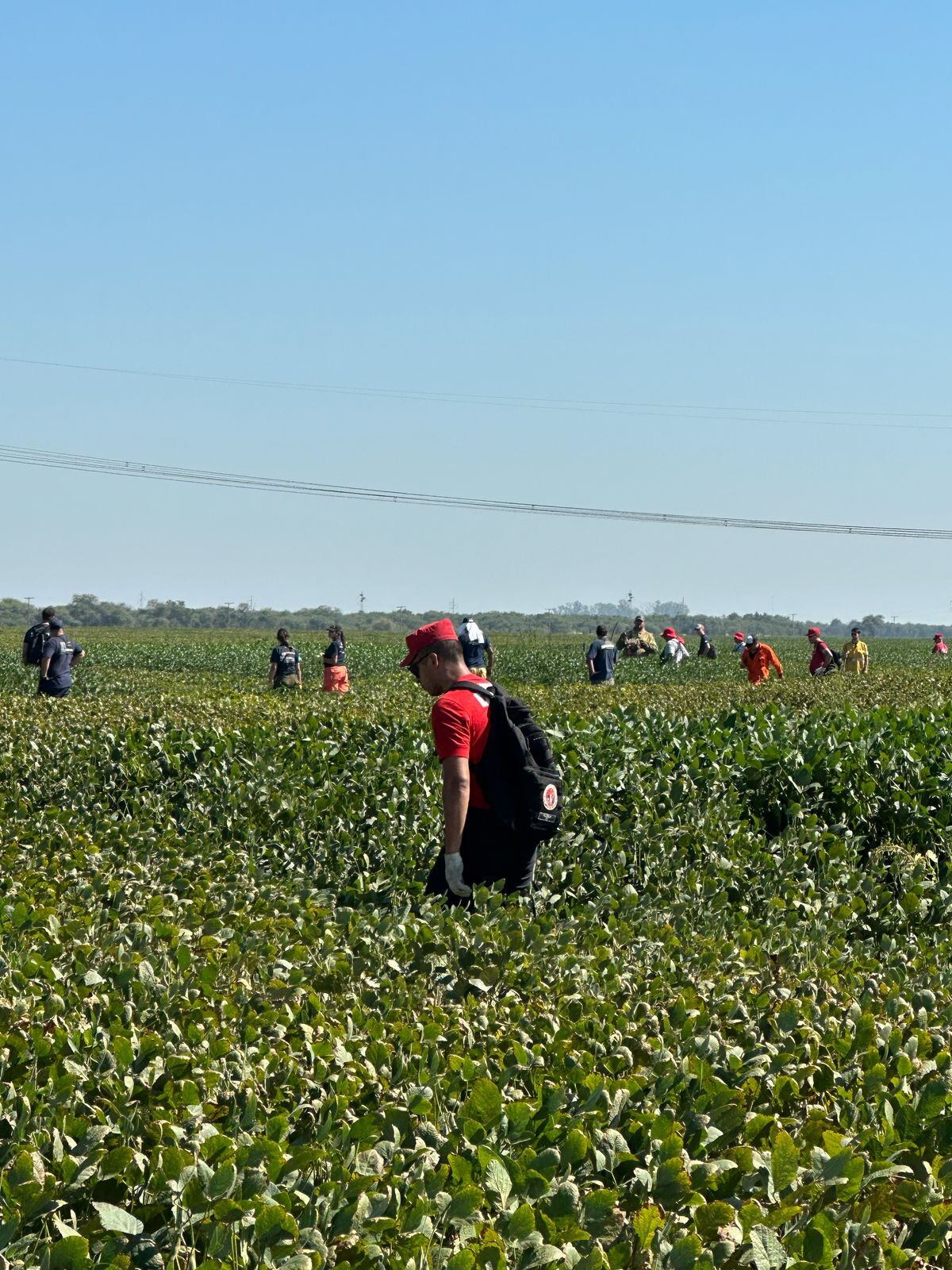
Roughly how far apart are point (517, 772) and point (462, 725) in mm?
352

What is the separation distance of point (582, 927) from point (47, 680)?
14.0m

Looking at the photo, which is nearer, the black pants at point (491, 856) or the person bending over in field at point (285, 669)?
the black pants at point (491, 856)

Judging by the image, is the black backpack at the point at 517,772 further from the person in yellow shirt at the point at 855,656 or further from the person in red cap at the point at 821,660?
the person in red cap at the point at 821,660

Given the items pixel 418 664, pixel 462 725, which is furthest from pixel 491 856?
pixel 418 664

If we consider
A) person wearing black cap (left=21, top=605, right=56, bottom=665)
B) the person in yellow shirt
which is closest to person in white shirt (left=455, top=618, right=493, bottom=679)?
person wearing black cap (left=21, top=605, right=56, bottom=665)

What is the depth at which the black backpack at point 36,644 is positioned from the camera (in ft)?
62.8

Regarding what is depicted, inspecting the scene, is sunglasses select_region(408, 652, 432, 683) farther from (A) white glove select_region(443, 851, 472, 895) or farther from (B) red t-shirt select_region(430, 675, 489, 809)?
(A) white glove select_region(443, 851, 472, 895)

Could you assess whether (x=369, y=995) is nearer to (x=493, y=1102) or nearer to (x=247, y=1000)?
(x=247, y=1000)

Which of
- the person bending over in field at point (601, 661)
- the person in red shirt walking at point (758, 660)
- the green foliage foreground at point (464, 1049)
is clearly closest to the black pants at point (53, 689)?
the green foliage foreground at point (464, 1049)

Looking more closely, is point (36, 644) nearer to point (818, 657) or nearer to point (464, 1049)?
point (464, 1049)

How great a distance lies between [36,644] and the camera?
19250 mm

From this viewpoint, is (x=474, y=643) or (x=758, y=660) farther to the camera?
(x=758, y=660)

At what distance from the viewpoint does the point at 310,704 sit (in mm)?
17734

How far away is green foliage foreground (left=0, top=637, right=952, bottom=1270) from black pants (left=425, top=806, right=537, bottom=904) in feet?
0.90
